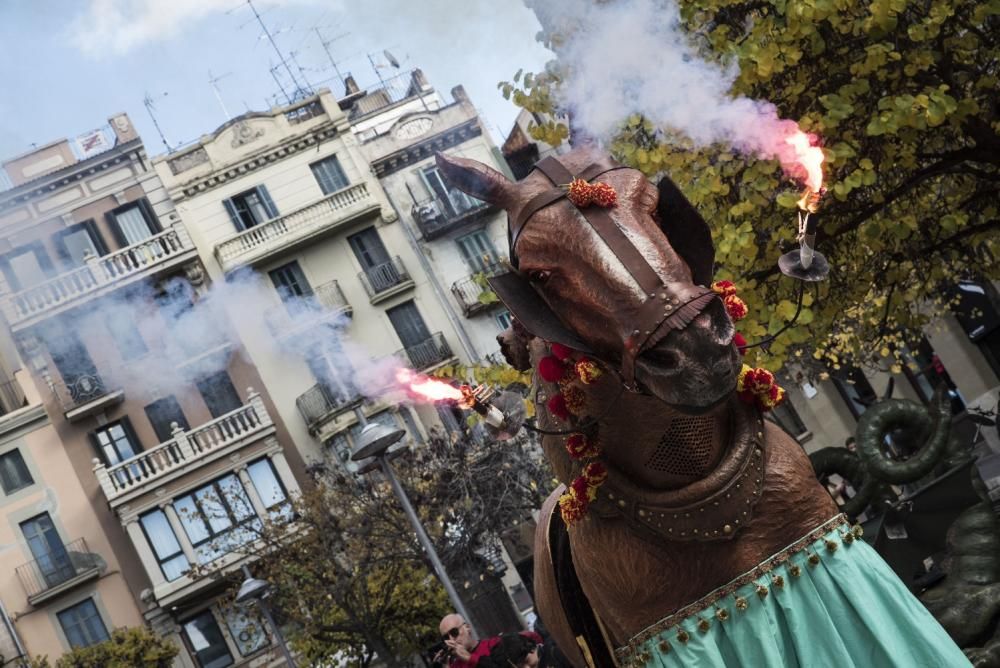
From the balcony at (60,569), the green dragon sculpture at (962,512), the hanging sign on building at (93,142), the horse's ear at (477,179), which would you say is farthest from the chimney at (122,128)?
the horse's ear at (477,179)

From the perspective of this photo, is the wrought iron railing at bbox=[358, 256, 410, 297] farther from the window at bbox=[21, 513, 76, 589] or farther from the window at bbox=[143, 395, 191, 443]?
the window at bbox=[21, 513, 76, 589]

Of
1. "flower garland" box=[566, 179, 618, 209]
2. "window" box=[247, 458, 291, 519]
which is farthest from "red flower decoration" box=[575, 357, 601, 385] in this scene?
"window" box=[247, 458, 291, 519]

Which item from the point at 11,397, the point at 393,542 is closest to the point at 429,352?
the point at 393,542

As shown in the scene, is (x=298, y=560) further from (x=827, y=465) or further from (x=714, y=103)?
(x=714, y=103)

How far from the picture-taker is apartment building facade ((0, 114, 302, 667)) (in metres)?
38.1

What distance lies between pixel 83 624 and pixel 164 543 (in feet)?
12.0

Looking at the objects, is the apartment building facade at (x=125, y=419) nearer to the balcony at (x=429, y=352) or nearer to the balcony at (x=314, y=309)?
the balcony at (x=314, y=309)

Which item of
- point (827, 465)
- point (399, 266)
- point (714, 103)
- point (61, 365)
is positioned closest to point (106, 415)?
point (61, 365)

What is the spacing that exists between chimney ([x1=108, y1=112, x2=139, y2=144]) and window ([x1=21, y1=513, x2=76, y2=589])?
13.7m

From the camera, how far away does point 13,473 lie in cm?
3994

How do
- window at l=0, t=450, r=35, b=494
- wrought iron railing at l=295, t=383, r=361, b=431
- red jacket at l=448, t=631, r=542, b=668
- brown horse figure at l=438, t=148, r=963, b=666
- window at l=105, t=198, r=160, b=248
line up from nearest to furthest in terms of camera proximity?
brown horse figure at l=438, t=148, r=963, b=666 < red jacket at l=448, t=631, r=542, b=668 < wrought iron railing at l=295, t=383, r=361, b=431 < window at l=0, t=450, r=35, b=494 < window at l=105, t=198, r=160, b=248

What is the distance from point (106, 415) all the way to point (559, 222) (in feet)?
126

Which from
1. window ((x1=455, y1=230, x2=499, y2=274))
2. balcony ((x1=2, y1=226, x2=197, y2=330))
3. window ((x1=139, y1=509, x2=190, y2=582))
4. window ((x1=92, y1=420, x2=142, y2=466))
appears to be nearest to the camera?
balcony ((x1=2, y1=226, x2=197, y2=330))

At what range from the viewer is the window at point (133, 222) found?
135ft
